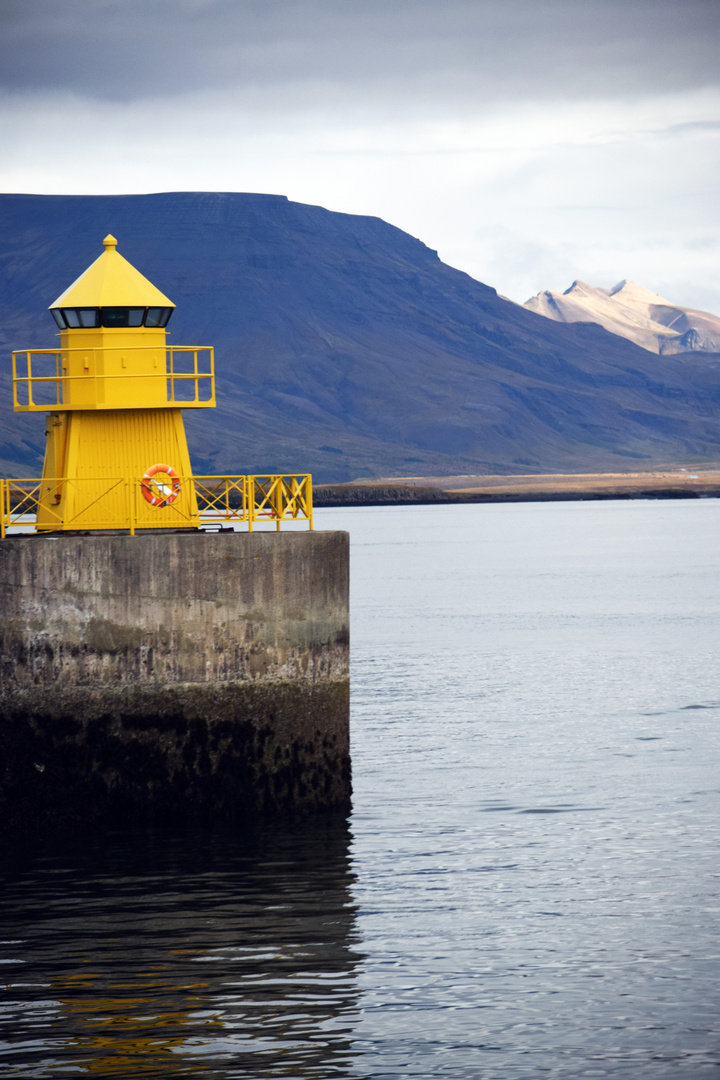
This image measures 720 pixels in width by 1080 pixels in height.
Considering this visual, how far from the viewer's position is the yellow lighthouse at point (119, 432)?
68.0ft

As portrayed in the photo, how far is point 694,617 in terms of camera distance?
5153 cm

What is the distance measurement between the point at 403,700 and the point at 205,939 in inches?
686

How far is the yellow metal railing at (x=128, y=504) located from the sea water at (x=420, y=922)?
4643mm

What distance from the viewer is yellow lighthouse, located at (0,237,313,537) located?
68.0ft

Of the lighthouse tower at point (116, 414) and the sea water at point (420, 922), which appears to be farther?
the lighthouse tower at point (116, 414)

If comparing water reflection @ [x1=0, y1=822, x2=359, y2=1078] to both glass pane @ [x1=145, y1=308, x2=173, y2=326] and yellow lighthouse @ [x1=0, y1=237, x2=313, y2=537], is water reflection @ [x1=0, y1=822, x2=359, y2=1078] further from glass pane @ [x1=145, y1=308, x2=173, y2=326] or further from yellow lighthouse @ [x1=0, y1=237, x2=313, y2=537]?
glass pane @ [x1=145, y1=308, x2=173, y2=326]

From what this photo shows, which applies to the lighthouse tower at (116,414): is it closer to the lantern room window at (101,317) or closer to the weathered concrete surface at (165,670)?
the lantern room window at (101,317)

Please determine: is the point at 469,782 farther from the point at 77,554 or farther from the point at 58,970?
the point at 58,970

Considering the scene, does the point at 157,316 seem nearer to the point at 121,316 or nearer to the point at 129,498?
the point at 121,316

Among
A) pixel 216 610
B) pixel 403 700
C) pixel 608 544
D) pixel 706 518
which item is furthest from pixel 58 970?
pixel 706 518

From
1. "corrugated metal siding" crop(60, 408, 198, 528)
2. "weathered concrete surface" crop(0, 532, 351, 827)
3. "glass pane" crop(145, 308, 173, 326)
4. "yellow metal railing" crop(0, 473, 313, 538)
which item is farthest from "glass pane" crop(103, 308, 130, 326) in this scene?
"weathered concrete surface" crop(0, 532, 351, 827)

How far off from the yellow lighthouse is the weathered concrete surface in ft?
5.31

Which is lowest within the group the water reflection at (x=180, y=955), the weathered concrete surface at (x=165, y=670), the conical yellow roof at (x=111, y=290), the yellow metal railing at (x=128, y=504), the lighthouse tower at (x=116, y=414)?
the water reflection at (x=180, y=955)

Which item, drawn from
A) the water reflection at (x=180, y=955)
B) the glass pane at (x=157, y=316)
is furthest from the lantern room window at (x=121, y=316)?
the water reflection at (x=180, y=955)
